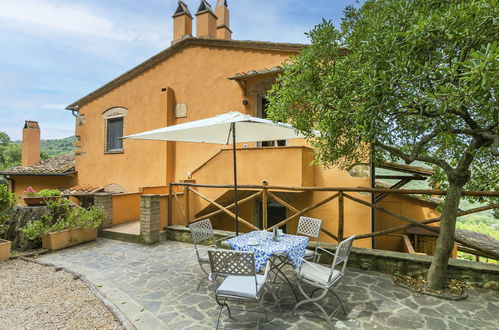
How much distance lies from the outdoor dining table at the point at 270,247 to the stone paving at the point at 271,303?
0.56m

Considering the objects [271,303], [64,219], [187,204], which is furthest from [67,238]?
[271,303]

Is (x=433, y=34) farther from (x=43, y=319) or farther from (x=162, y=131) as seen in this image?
(x=43, y=319)

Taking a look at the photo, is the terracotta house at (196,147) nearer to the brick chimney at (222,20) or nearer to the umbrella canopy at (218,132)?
the brick chimney at (222,20)

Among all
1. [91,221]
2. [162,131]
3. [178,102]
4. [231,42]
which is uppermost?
[231,42]

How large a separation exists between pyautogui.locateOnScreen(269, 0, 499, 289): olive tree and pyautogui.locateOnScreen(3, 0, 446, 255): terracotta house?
2684 mm

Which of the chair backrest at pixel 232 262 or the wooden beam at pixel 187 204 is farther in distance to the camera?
the wooden beam at pixel 187 204

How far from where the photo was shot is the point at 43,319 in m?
2.92

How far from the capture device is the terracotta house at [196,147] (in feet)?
21.7

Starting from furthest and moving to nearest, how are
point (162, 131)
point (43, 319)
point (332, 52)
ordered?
point (162, 131) < point (332, 52) < point (43, 319)

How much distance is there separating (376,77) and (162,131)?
11.0 feet

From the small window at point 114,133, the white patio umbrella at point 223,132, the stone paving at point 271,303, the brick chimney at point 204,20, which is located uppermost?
the brick chimney at point 204,20

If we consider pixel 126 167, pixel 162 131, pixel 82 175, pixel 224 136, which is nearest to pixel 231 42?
pixel 224 136

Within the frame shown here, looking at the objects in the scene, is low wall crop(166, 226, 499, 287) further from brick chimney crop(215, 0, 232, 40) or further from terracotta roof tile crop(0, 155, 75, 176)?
terracotta roof tile crop(0, 155, 75, 176)

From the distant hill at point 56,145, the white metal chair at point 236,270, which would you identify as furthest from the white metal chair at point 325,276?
the distant hill at point 56,145
